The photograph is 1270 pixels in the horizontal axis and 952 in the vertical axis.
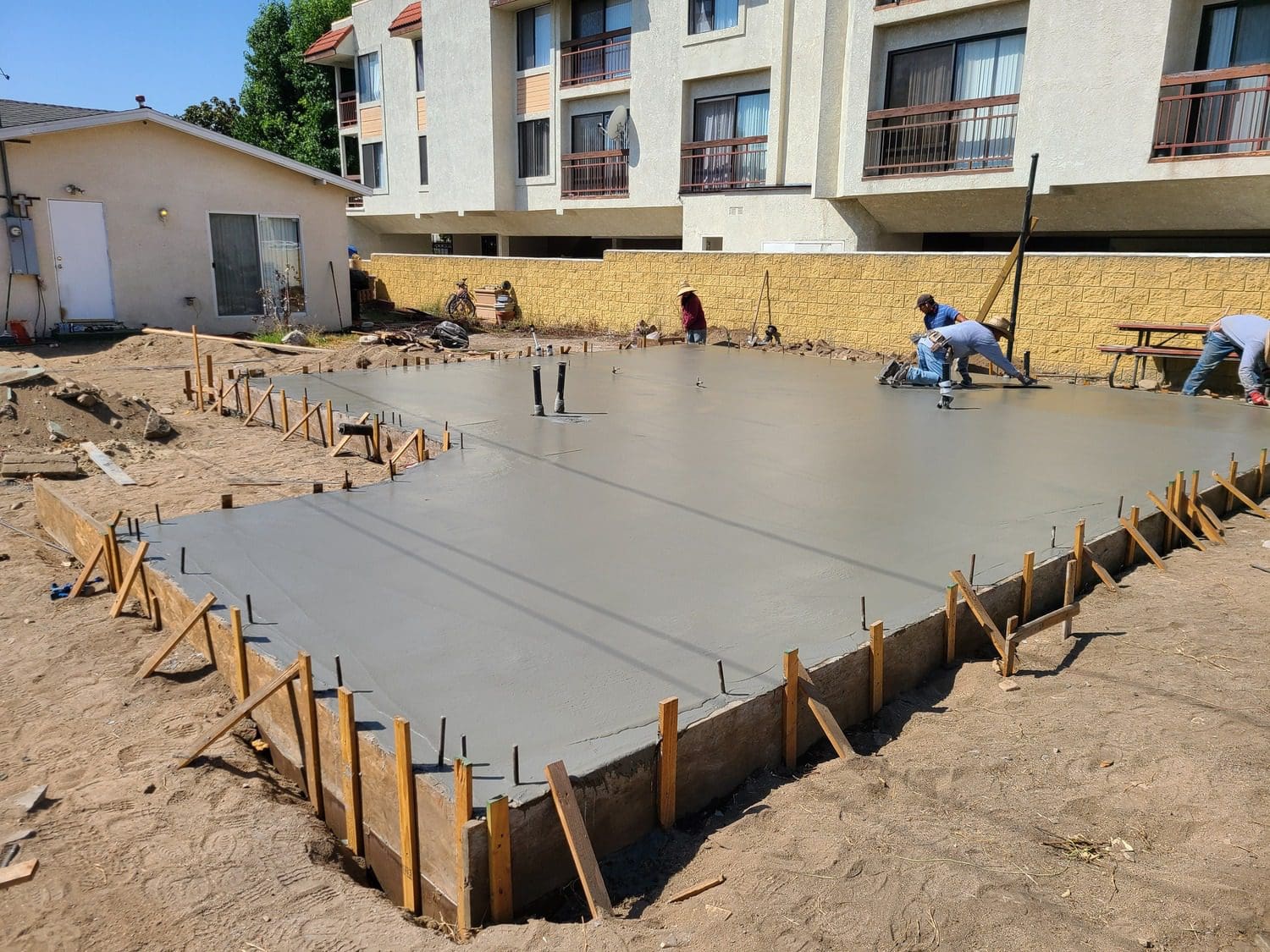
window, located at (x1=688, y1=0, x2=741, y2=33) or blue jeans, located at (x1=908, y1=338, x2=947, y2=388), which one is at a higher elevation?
window, located at (x1=688, y1=0, x2=741, y2=33)

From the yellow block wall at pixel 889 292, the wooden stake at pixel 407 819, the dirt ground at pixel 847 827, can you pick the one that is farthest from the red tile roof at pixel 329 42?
the wooden stake at pixel 407 819

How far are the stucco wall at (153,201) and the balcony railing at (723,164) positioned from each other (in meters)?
8.42

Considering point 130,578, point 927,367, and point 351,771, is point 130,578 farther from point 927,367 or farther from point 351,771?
point 927,367

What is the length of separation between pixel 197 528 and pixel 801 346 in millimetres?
11522

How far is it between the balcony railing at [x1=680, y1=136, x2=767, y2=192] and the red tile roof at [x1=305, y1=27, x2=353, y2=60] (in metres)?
15.4

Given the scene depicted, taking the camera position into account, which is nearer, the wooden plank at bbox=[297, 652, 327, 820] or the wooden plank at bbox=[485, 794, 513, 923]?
the wooden plank at bbox=[485, 794, 513, 923]

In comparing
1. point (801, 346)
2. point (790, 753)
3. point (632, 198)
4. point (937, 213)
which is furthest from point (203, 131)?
point (790, 753)

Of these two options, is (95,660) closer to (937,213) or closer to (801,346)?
(801,346)

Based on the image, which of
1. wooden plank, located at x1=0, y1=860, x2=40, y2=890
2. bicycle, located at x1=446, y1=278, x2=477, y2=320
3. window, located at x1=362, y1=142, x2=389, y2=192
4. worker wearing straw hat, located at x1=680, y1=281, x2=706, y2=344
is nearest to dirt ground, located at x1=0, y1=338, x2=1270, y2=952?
wooden plank, located at x1=0, y1=860, x2=40, y2=890

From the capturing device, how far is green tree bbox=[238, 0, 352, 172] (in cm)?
3350

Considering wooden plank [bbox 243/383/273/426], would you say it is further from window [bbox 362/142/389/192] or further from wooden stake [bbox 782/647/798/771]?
window [bbox 362/142/389/192]

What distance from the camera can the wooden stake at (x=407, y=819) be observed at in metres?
2.98

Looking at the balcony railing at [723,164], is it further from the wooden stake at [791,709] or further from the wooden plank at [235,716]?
the wooden plank at [235,716]

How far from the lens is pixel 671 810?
3320 millimetres
